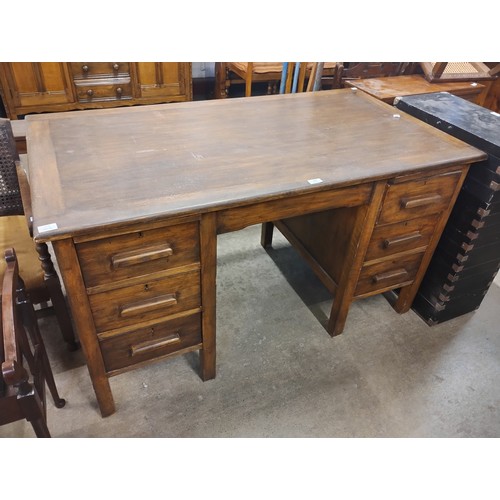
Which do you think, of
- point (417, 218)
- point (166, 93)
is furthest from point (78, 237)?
point (166, 93)

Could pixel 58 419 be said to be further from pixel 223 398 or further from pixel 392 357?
pixel 392 357

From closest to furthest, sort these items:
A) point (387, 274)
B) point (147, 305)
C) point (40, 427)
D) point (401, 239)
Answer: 1. point (40, 427)
2. point (147, 305)
3. point (401, 239)
4. point (387, 274)

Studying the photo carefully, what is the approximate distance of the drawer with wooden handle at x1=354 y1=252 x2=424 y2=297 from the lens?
168 cm

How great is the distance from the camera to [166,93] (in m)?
3.19

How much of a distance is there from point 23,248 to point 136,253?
22.3 inches

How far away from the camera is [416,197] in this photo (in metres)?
1.48

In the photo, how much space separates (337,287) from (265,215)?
0.63 m

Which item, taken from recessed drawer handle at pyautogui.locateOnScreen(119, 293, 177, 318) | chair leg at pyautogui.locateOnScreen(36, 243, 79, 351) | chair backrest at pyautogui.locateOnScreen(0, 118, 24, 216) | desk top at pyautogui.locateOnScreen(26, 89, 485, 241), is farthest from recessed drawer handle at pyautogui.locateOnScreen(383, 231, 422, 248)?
chair backrest at pyautogui.locateOnScreen(0, 118, 24, 216)

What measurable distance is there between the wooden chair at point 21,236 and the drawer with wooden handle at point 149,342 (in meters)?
0.32

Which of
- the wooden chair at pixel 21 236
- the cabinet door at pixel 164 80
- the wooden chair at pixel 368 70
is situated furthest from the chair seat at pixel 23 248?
the wooden chair at pixel 368 70

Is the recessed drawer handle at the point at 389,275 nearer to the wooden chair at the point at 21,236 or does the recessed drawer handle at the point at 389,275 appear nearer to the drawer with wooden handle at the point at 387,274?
the drawer with wooden handle at the point at 387,274

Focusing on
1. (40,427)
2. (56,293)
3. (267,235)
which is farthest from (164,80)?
(40,427)

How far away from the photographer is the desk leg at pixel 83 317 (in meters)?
1.01

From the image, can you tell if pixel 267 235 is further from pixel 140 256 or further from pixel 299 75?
pixel 140 256
